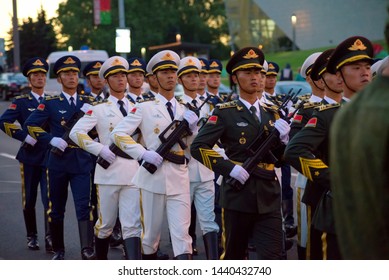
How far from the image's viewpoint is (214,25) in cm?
9856

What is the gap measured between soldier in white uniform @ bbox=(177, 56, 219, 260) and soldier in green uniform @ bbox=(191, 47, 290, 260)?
4.28ft

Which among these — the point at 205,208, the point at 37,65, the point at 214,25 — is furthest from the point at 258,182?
the point at 214,25

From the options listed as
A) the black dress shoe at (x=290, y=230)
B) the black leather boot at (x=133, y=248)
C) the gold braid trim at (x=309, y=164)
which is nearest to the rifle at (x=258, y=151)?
the gold braid trim at (x=309, y=164)

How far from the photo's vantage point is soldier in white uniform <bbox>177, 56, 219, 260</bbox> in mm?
8195

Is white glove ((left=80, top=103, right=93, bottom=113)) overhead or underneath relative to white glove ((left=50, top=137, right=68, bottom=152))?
overhead

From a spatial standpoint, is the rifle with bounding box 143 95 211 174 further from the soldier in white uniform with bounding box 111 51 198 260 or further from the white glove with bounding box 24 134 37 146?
the white glove with bounding box 24 134 37 146

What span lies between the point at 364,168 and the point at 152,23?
81.3 meters

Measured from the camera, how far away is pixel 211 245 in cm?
813

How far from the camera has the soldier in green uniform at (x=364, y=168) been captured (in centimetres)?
207

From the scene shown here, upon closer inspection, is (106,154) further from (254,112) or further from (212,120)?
(254,112)

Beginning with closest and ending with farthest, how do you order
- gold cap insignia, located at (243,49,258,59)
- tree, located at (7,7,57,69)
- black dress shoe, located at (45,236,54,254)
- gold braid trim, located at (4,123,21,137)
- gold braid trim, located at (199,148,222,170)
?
gold braid trim, located at (199,148,222,170) → gold cap insignia, located at (243,49,258,59) → black dress shoe, located at (45,236,54,254) → gold braid trim, located at (4,123,21,137) → tree, located at (7,7,57,69)

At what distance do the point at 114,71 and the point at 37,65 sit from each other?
6.31 feet

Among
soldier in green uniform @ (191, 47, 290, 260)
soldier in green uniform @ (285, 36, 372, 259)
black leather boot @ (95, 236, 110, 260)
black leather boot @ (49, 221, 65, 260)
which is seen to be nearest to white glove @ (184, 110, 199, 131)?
soldier in green uniform @ (191, 47, 290, 260)
